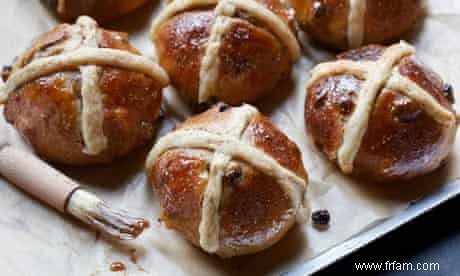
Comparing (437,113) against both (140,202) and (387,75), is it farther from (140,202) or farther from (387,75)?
(140,202)

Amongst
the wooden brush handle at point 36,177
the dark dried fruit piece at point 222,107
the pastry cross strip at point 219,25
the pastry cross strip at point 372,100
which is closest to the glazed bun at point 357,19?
the pastry cross strip at point 219,25

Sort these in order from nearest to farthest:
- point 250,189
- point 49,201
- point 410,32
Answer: point 250,189, point 49,201, point 410,32

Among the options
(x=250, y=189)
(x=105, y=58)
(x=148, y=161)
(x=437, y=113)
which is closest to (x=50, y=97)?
(x=105, y=58)

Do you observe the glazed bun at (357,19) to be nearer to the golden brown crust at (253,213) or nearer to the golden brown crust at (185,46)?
the golden brown crust at (185,46)

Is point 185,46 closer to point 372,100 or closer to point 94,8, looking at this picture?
point 94,8

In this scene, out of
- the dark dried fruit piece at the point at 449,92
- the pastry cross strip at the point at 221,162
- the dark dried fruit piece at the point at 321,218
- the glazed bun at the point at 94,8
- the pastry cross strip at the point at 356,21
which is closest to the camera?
the pastry cross strip at the point at 221,162

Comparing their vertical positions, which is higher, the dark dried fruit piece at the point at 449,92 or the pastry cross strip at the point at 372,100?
the pastry cross strip at the point at 372,100

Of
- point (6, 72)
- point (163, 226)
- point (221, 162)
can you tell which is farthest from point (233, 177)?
point (6, 72)
